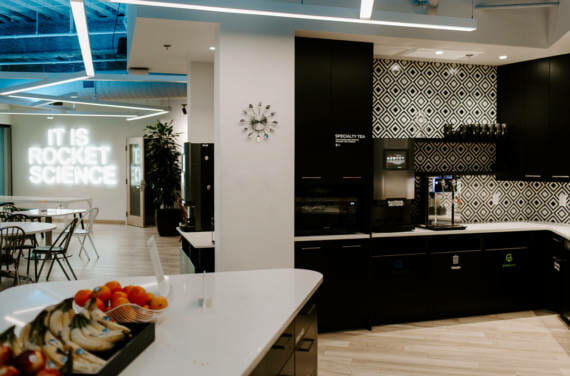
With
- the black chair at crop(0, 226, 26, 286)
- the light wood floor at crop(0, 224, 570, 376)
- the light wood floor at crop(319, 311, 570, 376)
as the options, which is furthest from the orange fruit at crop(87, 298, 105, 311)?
the black chair at crop(0, 226, 26, 286)

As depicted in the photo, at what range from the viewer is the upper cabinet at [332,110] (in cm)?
435

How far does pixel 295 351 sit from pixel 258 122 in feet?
7.40

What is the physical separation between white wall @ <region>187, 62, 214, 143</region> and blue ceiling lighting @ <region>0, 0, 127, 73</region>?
1718 mm

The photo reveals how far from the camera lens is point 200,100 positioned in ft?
18.3

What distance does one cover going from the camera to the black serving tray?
4.74ft

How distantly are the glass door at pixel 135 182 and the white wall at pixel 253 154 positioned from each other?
829 cm

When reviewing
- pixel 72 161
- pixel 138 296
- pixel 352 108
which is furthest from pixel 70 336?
pixel 72 161

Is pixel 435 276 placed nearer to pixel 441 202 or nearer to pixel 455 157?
pixel 441 202

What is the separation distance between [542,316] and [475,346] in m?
1.34

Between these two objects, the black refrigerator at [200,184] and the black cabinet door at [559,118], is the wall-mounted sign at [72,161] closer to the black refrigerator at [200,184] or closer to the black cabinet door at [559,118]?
the black refrigerator at [200,184]

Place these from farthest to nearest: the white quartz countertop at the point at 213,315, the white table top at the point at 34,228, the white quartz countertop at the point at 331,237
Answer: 1. the white table top at the point at 34,228
2. the white quartz countertop at the point at 331,237
3. the white quartz countertop at the point at 213,315

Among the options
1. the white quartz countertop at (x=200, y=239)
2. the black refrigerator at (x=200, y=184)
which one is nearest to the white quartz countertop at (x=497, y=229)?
the white quartz countertop at (x=200, y=239)

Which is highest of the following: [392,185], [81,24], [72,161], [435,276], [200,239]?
[81,24]

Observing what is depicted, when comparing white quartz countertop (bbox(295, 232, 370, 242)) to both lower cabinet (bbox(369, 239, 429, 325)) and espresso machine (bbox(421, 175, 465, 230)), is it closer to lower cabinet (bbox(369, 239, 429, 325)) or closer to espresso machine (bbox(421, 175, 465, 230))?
lower cabinet (bbox(369, 239, 429, 325))
